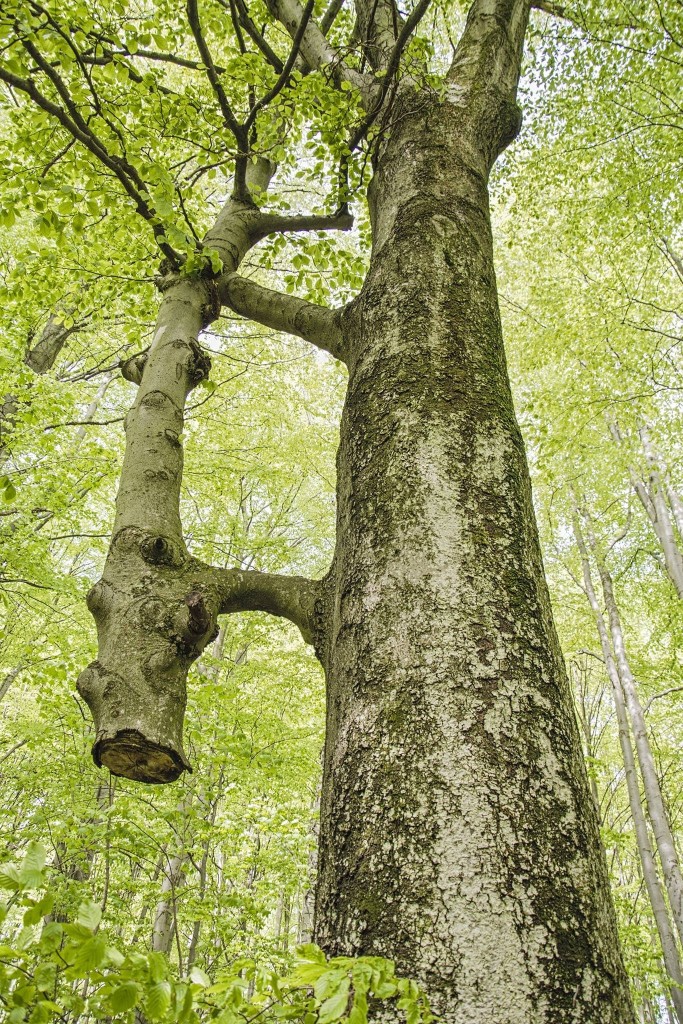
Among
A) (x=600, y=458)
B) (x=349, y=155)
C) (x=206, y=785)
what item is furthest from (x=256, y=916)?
(x=600, y=458)

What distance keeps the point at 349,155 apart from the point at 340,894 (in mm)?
3457

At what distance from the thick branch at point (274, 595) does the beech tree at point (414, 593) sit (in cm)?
1

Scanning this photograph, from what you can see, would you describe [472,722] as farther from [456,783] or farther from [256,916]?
[256,916]

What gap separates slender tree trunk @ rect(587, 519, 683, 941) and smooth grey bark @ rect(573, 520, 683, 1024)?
158 mm

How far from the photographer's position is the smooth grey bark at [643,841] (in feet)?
24.1

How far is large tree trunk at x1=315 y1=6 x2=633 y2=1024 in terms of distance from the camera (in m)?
0.97

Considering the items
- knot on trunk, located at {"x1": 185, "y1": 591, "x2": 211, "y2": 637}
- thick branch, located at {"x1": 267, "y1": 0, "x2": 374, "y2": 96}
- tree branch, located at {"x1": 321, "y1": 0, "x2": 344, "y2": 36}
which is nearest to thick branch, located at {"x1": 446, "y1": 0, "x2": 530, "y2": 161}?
thick branch, located at {"x1": 267, "y1": 0, "x2": 374, "y2": 96}

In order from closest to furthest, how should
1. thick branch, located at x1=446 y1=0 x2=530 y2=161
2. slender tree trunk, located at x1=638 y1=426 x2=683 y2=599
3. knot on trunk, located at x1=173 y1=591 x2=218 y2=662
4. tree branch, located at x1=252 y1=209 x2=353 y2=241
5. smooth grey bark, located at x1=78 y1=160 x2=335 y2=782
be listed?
1. smooth grey bark, located at x1=78 y1=160 x2=335 y2=782
2. knot on trunk, located at x1=173 y1=591 x2=218 y2=662
3. thick branch, located at x1=446 y1=0 x2=530 y2=161
4. tree branch, located at x1=252 y1=209 x2=353 y2=241
5. slender tree trunk, located at x1=638 y1=426 x2=683 y2=599

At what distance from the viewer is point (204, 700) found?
5.33 metres

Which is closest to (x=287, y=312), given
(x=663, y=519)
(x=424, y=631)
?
(x=424, y=631)

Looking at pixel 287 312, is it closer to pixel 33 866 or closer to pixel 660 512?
pixel 33 866

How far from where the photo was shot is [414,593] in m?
1.38

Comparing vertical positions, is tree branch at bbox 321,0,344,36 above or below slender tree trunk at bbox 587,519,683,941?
above

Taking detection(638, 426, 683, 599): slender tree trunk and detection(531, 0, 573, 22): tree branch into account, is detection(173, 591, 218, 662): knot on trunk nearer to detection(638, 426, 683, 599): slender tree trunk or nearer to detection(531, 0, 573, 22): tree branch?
detection(531, 0, 573, 22): tree branch
